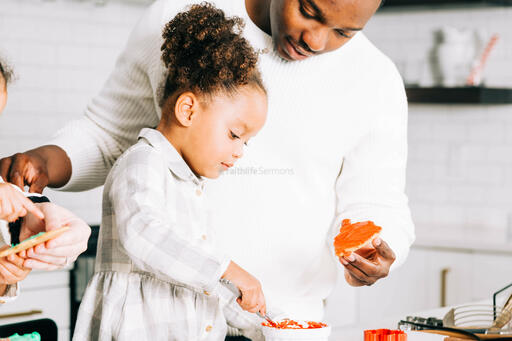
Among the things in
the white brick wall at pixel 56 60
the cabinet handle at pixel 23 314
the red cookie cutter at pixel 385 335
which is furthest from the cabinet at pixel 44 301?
the red cookie cutter at pixel 385 335

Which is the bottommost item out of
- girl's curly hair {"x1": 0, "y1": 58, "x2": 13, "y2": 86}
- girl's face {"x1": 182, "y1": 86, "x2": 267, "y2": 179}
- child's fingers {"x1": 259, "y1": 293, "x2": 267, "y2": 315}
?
child's fingers {"x1": 259, "y1": 293, "x2": 267, "y2": 315}

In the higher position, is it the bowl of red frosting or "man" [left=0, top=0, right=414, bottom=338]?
"man" [left=0, top=0, right=414, bottom=338]

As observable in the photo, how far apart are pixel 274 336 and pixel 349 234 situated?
34cm

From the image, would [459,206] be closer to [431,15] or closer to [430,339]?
[431,15]

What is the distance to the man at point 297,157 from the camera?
1806 mm

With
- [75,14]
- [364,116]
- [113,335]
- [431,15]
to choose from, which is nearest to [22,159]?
[113,335]

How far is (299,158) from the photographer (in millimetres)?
1822

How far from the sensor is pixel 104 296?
153 centimetres

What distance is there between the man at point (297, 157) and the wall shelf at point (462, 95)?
216cm

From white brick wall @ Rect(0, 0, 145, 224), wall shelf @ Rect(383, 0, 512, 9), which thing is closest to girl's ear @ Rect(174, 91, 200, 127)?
white brick wall @ Rect(0, 0, 145, 224)

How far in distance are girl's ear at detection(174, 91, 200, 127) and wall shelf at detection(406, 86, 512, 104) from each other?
2.66m

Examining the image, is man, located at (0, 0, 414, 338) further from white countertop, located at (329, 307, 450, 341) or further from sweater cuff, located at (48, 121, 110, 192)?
white countertop, located at (329, 307, 450, 341)

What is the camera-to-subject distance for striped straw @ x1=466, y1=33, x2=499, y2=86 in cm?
397

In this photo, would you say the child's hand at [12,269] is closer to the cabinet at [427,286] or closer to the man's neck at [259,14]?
the man's neck at [259,14]
